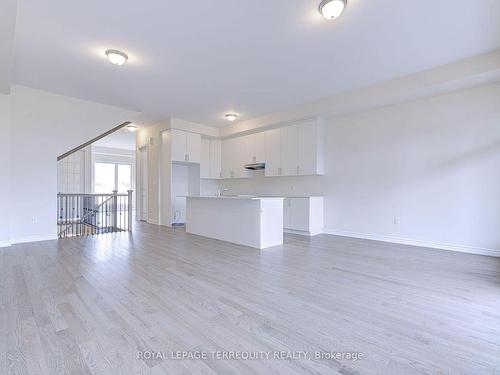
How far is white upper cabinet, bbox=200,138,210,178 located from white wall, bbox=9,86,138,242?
10.5ft

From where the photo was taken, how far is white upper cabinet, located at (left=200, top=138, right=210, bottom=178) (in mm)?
7804

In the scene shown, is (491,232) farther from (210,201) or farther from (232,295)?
(210,201)

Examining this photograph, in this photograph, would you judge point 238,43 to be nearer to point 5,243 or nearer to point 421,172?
point 421,172

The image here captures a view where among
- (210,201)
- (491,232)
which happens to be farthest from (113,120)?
(491,232)

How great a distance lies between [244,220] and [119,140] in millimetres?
7745

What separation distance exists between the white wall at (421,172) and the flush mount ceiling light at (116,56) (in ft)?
14.4

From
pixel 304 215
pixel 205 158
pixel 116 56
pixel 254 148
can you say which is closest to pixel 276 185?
pixel 254 148

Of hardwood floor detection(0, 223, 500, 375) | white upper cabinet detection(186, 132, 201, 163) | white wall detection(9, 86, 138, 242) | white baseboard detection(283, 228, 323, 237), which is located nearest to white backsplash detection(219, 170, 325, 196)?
white baseboard detection(283, 228, 323, 237)

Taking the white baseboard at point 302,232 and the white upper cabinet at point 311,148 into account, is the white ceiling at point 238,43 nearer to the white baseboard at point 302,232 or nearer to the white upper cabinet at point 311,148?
the white upper cabinet at point 311,148

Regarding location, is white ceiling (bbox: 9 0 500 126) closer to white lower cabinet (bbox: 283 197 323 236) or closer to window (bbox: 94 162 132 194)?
white lower cabinet (bbox: 283 197 323 236)

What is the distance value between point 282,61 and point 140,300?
3.54m

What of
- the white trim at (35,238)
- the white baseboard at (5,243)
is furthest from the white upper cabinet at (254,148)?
the white baseboard at (5,243)

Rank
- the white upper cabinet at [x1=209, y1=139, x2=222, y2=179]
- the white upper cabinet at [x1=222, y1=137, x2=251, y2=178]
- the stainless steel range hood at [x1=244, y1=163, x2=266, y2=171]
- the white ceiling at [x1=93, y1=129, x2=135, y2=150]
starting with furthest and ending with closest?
the white ceiling at [x1=93, y1=129, x2=135, y2=150]
the white upper cabinet at [x1=209, y1=139, x2=222, y2=179]
the white upper cabinet at [x1=222, y1=137, x2=251, y2=178]
the stainless steel range hood at [x1=244, y1=163, x2=266, y2=171]

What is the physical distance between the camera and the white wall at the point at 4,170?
4340 millimetres
